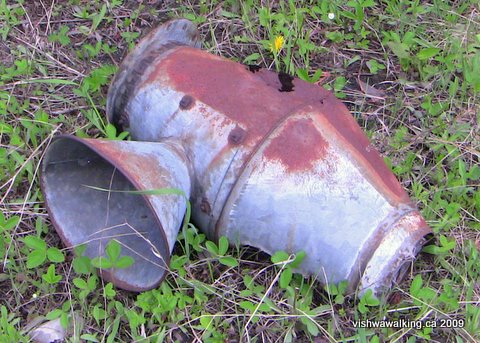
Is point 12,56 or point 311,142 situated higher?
point 311,142

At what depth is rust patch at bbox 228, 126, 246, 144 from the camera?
235 centimetres

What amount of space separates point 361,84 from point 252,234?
1156 millimetres

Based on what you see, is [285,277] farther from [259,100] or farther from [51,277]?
[51,277]

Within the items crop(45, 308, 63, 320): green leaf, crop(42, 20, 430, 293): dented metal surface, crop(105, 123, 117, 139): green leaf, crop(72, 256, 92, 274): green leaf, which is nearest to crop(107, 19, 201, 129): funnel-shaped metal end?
crop(105, 123, 117, 139): green leaf

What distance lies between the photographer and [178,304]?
2.38 m

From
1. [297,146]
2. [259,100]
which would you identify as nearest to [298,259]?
[297,146]

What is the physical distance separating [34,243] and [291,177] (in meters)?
0.90

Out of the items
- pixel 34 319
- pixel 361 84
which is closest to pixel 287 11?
pixel 361 84

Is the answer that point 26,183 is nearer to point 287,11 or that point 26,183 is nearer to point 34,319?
point 34,319

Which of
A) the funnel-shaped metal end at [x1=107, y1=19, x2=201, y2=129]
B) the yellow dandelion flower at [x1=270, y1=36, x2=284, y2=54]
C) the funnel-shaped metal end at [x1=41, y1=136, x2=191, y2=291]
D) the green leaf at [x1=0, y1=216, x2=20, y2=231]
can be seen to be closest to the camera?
the funnel-shaped metal end at [x1=41, y1=136, x2=191, y2=291]

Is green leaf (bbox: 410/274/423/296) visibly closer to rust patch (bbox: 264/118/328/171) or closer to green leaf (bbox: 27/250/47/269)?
rust patch (bbox: 264/118/328/171)

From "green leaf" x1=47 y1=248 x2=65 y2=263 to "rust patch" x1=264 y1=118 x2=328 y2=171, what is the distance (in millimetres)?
784

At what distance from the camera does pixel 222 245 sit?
241cm

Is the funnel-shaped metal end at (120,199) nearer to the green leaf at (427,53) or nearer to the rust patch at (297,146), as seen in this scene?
the rust patch at (297,146)
